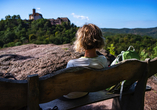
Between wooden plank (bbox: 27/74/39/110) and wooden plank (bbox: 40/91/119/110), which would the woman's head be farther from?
wooden plank (bbox: 27/74/39/110)

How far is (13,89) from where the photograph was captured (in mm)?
848

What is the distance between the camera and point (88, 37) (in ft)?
4.87

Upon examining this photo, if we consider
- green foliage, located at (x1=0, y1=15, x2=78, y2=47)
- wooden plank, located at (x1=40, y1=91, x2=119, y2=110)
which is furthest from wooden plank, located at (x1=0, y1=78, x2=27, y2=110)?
green foliage, located at (x1=0, y1=15, x2=78, y2=47)

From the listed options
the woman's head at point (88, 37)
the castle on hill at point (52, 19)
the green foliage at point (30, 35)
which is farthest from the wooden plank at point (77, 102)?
the castle on hill at point (52, 19)

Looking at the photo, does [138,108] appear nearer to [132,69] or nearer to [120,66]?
[132,69]

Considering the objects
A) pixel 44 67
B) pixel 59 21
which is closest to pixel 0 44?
pixel 44 67

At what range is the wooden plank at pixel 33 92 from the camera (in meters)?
0.88

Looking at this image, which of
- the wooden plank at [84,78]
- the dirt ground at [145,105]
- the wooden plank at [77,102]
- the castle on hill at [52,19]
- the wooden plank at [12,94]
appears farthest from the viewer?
the castle on hill at [52,19]

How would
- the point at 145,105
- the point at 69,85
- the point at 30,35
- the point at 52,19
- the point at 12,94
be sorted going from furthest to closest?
the point at 52,19, the point at 30,35, the point at 145,105, the point at 69,85, the point at 12,94

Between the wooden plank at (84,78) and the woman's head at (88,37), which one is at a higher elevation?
the woman's head at (88,37)

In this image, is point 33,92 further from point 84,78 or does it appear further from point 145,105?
point 145,105

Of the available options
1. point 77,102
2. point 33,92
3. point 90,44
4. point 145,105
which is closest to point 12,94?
point 33,92

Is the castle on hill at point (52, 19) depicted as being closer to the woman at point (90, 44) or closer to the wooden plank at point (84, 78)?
the woman at point (90, 44)

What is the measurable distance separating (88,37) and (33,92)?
870mm
